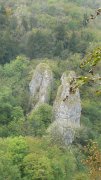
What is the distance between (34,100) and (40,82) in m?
1.76

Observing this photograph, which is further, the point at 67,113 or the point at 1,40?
the point at 1,40

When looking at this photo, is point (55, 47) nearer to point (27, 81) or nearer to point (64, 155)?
point (27, 81)

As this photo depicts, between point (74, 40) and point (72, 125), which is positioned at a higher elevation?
point (74, 40)

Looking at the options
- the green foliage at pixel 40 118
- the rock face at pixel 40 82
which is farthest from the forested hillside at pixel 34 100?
the rock face at pixel 40 82

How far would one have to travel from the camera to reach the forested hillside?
3111cm

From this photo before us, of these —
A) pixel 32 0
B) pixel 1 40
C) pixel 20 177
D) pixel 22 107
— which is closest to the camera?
pixel 20 177

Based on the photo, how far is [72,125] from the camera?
3956 centimetres

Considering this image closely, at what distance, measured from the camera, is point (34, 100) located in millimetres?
42906

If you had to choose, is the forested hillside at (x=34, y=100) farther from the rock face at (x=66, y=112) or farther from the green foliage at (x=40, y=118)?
the rock face at (x=66, y=112)

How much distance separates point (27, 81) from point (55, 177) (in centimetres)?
1494

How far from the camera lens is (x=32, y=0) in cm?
6688

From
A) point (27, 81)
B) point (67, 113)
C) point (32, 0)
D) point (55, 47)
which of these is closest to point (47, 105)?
point (67, 113)

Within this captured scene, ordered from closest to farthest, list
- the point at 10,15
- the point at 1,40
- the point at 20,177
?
1. the point at 20,177
2. the point at 1,40
3. the point at 10,15

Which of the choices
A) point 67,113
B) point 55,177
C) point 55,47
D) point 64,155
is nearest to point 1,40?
point 55,47
